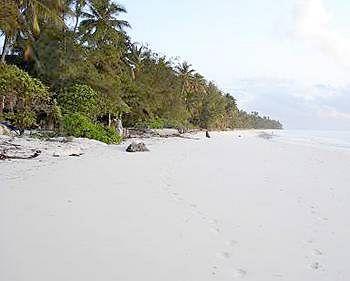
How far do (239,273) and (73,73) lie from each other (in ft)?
73.9

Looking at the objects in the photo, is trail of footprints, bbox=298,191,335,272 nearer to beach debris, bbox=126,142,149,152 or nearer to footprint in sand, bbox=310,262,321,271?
footprint in sand, bbox=310,262,321,271

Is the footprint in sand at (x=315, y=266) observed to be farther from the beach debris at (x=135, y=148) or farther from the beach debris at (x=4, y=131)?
the beach debris at (x=4, y=131)

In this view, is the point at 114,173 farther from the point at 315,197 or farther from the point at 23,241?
the point at 23,241

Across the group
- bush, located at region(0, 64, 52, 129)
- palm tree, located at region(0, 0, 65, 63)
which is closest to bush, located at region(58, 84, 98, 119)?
palm tree, located at region(0, 0, 65, 63)

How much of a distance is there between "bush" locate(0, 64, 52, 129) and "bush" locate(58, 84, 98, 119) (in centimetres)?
609

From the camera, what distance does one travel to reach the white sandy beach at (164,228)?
3760mm

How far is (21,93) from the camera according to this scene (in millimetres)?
14156

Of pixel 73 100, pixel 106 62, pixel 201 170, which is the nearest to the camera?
pixel 201 170

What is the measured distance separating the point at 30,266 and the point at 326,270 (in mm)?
2847

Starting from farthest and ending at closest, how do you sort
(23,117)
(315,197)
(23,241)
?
1. (23,117)
2. (315,197)
3. (23,241)

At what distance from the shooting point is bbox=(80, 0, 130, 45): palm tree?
1102 inches

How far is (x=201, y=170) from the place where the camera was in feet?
35.8

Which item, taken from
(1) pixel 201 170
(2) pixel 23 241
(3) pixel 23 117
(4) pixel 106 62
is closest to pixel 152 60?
(4) pixel 106 62

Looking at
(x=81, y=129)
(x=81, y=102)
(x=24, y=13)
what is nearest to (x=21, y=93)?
(x=81, y=129)
